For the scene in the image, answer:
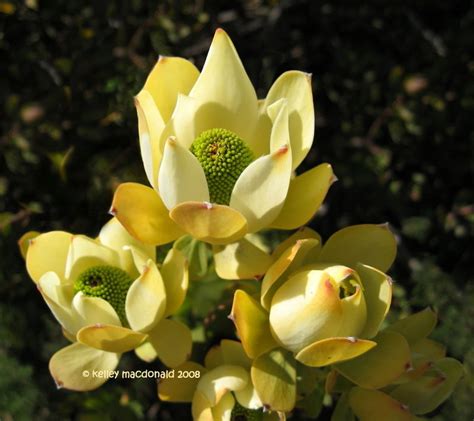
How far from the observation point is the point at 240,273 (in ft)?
3.02

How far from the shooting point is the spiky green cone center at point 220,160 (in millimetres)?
913

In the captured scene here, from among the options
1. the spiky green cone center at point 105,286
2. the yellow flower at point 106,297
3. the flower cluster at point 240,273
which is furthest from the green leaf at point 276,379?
the spiky green cone center at point 105,286

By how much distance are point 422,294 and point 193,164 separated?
0.97 metres

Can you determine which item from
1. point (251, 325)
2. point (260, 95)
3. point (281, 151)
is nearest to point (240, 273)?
point (251, 325)

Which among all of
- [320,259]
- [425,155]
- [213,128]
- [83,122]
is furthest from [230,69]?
[425,155]

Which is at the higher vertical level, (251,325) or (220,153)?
(220,153)

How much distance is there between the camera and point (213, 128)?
96cm

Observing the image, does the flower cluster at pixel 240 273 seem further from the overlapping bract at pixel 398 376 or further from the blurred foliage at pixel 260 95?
the blurred foliage at pixel 260 95

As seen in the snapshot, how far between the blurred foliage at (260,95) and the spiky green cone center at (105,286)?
180 mm

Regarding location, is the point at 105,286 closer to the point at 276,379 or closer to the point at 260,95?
the point at 276,379

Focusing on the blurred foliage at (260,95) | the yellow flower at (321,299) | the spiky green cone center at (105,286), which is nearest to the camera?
the yellow flower at (321,299)

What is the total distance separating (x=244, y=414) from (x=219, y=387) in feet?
0.34

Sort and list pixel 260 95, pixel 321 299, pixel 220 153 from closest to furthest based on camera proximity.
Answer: pixel 321 299
pixel 220 153
pixel 260 95

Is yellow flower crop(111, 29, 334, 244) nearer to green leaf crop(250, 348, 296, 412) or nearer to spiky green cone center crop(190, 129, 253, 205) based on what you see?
spiky green cone center crop(190, 129, 253, 205)
